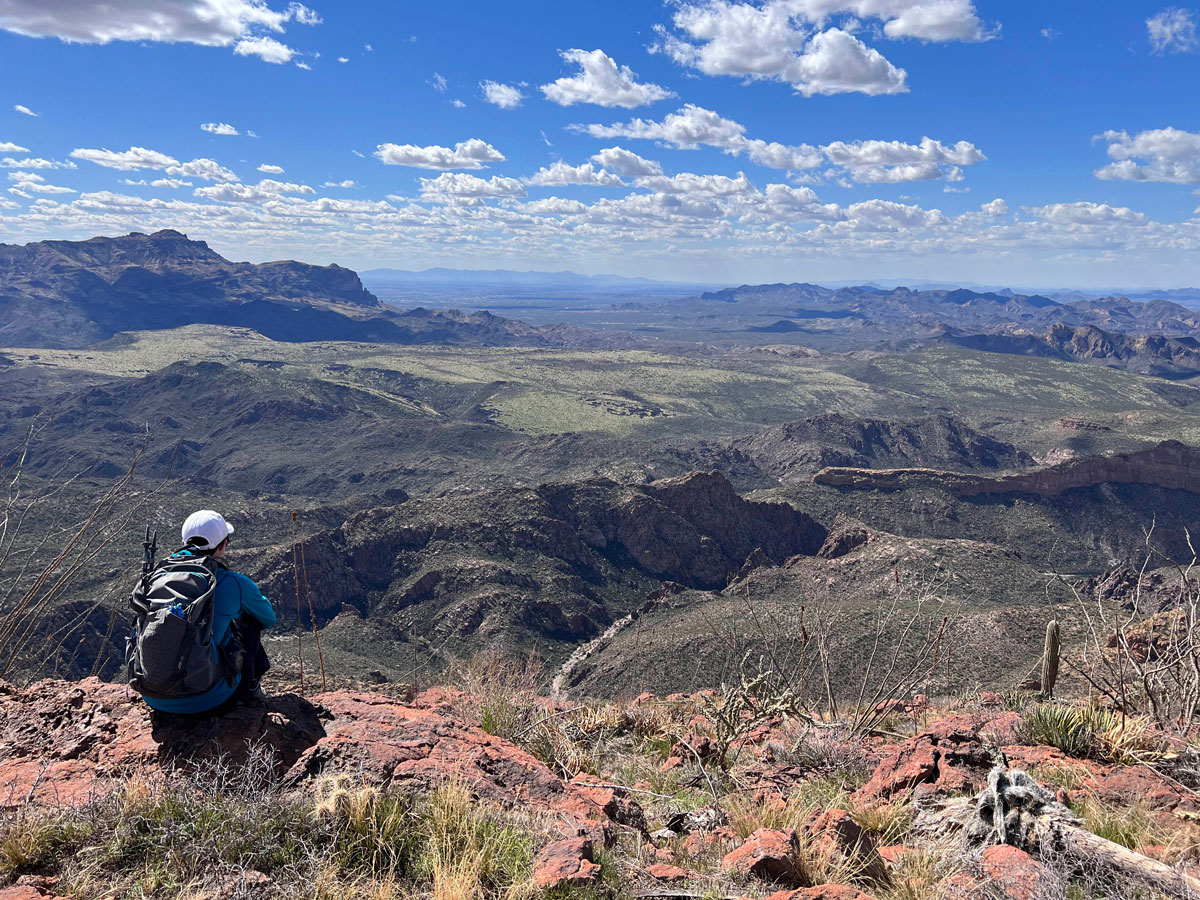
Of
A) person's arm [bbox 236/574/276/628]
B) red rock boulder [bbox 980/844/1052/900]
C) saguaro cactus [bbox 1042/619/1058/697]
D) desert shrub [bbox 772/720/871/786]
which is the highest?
person's arm [bbox 236/574/276/628]

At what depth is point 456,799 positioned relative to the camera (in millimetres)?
4227

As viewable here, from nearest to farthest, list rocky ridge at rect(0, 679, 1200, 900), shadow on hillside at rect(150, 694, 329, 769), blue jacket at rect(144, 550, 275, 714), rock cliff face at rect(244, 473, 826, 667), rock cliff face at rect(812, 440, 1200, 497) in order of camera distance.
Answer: rocky ridge at rect(0, 679, 1200, 900) → shadow on hillside at rect(150, 694, 329, 769) → blue jacket at rect(144, 550, 275, 714) → rock cliff face at rect(244, 473, 826, 667) → rock cliff face at rect(812, 440, 1200, 497)

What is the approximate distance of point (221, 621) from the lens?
4.88 meters

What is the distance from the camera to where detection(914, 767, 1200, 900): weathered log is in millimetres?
3846

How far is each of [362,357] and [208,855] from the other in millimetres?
171576

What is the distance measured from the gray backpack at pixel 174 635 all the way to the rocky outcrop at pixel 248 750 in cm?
41

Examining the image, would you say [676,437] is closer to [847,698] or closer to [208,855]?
[847,698]

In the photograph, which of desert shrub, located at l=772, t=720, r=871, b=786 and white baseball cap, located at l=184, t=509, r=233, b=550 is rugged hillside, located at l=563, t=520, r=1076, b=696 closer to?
desert shrub, located at l=772, t=720, r=871, b=786

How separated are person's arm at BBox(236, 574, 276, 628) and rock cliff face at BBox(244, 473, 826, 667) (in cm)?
2708

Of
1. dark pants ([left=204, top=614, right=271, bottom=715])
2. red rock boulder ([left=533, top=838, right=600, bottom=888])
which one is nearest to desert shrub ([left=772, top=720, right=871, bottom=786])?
red rock boulder ([left=533, top=838, right=600, bottom=888])

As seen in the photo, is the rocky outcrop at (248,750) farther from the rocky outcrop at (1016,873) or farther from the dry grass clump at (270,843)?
the rocky outcrop at (1016,873)

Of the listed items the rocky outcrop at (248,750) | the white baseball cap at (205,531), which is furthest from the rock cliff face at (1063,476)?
the white baseball cap at (205,531)

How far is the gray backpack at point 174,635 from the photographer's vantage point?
177 inches

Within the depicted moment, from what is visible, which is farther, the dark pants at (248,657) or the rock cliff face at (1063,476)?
the rock cliff face at (1063,476)
